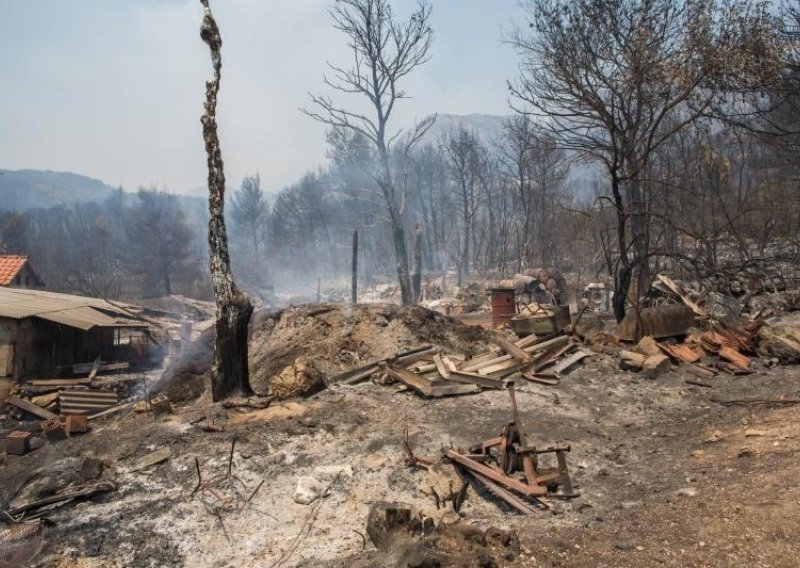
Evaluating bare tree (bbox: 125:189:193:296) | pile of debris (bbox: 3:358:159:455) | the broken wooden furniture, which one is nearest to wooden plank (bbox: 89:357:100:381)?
pile of debris (bbox: 3:358:159:455)

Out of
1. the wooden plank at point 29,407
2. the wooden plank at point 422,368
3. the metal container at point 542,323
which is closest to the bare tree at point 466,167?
the metal container at point 542,323

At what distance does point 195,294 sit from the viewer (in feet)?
117

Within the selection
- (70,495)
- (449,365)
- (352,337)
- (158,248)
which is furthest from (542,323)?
(158,248)

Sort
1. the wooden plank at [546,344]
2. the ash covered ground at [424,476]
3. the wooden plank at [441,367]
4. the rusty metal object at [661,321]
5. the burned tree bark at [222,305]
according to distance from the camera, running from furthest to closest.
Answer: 1. the rusty metal object at [661,321]
2. the wooden plank at [546,344]
3. the wooden plank at [441,367]
4. the burned tree bark at [222,305]
5. the ash covered ground at [424,476]

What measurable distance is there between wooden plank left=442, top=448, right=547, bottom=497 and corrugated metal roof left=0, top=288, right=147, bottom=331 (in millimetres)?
12060

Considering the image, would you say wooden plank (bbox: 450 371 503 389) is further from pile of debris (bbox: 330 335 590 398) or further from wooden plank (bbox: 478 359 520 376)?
wooden plank (bbox: 478 359 520 376)

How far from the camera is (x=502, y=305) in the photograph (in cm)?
1392

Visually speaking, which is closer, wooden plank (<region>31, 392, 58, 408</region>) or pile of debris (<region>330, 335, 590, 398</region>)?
pile of debris (<region>330, 335, 590, 398</region>)

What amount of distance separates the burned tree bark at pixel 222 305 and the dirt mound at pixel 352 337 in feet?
4.67

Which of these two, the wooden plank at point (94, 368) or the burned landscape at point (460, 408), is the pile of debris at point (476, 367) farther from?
the wooden plank at point (94, 368)

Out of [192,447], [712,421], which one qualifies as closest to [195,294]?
[192,447]

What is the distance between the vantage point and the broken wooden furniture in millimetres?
4832

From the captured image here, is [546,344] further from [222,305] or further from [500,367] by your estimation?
[222,305]

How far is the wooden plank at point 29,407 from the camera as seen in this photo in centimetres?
1171
